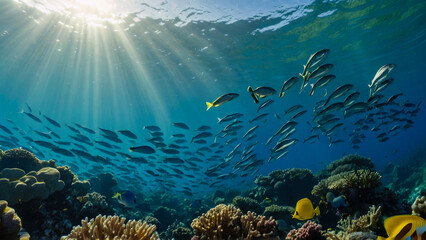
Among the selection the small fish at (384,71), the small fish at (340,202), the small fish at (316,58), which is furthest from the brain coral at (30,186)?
the small fish at (384,71)

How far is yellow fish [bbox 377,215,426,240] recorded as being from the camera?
1855mm

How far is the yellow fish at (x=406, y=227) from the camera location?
6.09ft

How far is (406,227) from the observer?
6.28 feet

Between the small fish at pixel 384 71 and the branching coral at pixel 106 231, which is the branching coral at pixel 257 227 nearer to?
the branching coral at pixel 106 231

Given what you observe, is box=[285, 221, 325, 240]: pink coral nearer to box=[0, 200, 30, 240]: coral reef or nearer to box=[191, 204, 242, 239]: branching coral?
box=[191, 204, 242, 239]: branching coral

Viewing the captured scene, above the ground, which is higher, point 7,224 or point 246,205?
A: point 7,224

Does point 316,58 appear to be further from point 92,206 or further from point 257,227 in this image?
point 92,206

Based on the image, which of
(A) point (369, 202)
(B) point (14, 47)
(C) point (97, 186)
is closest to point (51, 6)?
(B) point (14, 47)

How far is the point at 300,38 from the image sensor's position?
20.4 m

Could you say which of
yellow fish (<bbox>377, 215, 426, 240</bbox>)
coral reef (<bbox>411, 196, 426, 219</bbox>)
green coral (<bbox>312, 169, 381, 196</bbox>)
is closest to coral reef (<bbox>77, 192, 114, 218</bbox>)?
green coral (<bbox>312, 169, 381, 196</bbox>)

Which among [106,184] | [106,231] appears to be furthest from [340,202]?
[106,184]

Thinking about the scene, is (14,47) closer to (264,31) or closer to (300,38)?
(264,31)

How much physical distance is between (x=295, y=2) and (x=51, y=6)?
18.8 metres

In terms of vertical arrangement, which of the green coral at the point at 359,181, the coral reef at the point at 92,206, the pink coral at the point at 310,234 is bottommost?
the pink coral at the point at 310,234
